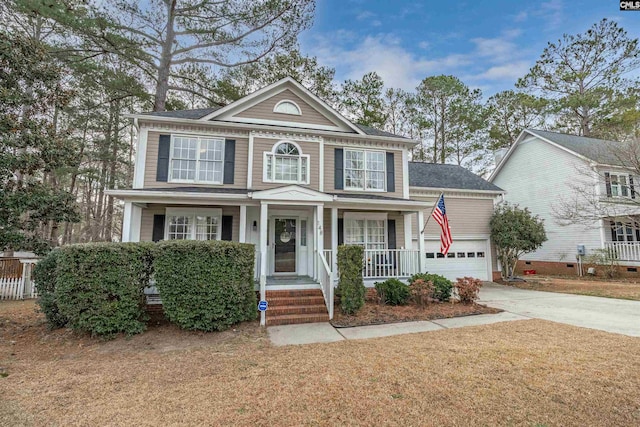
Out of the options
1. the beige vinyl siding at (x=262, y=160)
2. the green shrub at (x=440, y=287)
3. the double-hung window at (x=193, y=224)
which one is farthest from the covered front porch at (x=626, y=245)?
the double-hung window at (x=193, y=224)

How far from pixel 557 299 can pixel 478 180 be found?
733 centimetres

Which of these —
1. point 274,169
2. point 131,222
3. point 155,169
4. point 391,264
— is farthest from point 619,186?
point 131,222

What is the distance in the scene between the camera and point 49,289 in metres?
6.59

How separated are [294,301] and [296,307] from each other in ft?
0.90

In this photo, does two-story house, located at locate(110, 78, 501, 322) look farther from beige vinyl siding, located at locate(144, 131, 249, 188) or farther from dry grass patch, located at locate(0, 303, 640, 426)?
dry grass patch, located at locate(0, 303, 640, 426)

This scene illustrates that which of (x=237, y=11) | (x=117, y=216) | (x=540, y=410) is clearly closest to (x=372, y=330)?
(x=540, y=410)

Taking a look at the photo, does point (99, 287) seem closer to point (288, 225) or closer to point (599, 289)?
point (288, 225)

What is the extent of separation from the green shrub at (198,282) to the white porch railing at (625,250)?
59.4ft

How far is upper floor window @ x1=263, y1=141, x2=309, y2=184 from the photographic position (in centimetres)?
995

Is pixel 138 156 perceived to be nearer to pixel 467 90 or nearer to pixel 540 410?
pixel 540 410

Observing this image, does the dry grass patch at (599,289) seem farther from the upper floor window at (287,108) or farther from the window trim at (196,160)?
the window trim at (196,160)

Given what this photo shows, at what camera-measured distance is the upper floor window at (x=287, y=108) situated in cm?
1046

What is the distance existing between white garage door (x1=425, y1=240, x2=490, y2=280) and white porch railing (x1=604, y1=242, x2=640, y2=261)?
20.7 feet

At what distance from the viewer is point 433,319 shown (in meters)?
7.24
